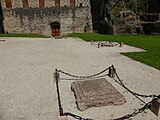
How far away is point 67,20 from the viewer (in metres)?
29.8

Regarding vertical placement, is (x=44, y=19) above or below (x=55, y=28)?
above

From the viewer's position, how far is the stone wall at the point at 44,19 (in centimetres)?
2884

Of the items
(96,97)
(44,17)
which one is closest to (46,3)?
(44,17)

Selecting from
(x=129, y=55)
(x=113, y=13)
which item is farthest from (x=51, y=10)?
(x=129, y=55)

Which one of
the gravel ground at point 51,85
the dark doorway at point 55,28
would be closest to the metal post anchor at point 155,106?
the gravel ground at point 51,85

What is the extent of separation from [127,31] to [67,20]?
30.8 ft

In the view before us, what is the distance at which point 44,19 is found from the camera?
29375 millimetres

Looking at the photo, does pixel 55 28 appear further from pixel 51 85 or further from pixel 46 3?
pixel 51 85

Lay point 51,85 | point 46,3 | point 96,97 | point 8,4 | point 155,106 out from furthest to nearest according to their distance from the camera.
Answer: point 46,3
point 8,4
point 51,85
point 96,97
point 155,106

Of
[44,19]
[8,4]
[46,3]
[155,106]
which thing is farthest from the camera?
[44,19]

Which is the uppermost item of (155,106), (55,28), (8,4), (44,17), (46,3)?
(46,3)

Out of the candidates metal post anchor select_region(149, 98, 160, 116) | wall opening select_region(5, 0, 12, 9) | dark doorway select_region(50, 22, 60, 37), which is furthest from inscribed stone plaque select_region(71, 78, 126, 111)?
wall opening select_region(5, 0, 12, 9)

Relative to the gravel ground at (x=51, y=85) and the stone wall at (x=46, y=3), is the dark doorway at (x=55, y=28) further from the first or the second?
the gravel ground at (x=51, y=85)

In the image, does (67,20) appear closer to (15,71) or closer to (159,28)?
Answer: (159,28)
